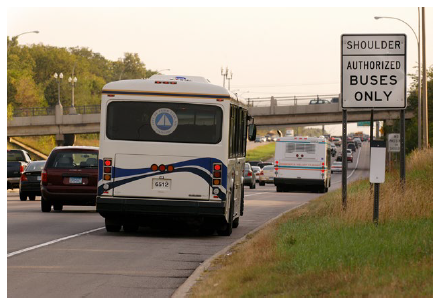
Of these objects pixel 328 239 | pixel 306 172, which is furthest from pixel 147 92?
pixel 306 172

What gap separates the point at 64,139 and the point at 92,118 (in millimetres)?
4604

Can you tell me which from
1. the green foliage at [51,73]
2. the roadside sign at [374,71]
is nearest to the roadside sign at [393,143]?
the roadside sign at [374,71]

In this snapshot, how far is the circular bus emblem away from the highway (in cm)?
211

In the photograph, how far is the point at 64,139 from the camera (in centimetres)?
8931

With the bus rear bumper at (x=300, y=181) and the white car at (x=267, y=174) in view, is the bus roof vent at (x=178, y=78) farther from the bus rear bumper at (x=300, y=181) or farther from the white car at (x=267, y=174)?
the white car at (x=267, y=174)

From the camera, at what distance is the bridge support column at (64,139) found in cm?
8775

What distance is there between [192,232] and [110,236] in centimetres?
227

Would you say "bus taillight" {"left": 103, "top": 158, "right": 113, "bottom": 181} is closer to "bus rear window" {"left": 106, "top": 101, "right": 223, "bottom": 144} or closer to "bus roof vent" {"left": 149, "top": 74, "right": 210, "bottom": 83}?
"bus rear window" {"left": 106, "top": 101, "right": 223, "bottom": 144}

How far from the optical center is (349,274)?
33.7ft

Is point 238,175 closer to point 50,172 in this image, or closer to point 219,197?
point 219,197

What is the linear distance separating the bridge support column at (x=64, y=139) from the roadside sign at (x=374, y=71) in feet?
235

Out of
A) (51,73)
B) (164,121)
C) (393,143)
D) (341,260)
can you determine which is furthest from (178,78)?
(51,73)

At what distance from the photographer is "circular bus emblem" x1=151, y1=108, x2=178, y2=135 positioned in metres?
18.2

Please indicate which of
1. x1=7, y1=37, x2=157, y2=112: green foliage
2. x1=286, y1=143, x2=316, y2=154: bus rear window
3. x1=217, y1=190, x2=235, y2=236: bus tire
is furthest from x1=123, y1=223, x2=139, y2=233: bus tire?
x1=7, y1=37, x2=157, y2=112: green foliage
